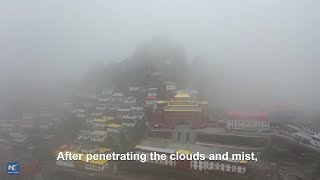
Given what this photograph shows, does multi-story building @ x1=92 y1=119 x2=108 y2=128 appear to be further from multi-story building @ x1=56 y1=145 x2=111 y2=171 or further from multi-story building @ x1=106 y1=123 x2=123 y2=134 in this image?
multi-story building @ x1=56 y1=145 x2=111 y2=171

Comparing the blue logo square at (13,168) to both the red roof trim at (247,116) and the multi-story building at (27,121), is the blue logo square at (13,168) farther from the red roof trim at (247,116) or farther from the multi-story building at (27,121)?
the red roof trim at (247,116)

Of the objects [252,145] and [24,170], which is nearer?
[24,170]

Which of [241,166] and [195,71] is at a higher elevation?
[195,71]

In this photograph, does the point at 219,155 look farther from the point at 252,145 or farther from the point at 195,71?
the point at 195,71

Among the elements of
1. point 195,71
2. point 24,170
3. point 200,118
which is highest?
point 195,71

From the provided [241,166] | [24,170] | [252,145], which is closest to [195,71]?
[252,145]

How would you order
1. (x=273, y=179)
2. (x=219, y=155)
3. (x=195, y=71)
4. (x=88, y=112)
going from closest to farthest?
(x=273, y=179)
(x=219, y=155)
(x=88, y=112)
(x=195, y=71)

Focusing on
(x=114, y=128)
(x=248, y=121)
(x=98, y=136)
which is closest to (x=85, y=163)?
(x=98, y=136)
